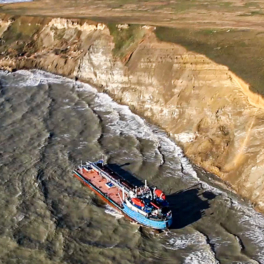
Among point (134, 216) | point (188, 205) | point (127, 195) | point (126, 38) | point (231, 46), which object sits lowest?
point (188, 205)

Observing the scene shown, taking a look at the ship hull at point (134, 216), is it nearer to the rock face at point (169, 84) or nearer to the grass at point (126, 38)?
the rock face at point (169, 84)

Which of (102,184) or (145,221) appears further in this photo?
(102,184)

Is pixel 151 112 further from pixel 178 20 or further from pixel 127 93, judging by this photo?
pixel 178 20

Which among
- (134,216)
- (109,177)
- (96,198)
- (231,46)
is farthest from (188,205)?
(231,46)

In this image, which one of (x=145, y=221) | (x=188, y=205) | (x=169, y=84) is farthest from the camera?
(x=169, y=84)

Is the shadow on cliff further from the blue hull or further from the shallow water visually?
the blue hull

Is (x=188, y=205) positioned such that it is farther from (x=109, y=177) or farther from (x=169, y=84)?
(x=169, y=84)
